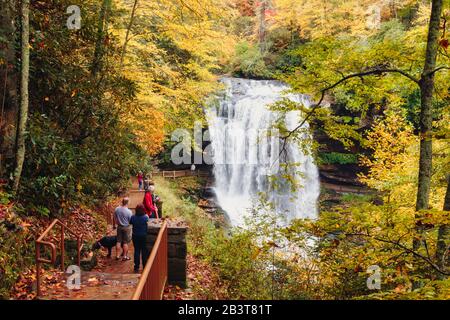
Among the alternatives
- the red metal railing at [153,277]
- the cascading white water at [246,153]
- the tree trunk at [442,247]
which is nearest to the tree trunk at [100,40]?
the red metal railing at [153,277]

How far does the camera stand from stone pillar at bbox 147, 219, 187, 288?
6993 millimetres

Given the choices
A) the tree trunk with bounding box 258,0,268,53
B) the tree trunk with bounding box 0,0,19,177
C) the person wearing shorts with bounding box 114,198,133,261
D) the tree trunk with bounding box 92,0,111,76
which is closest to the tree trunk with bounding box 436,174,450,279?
the person wearing shorts with bounding box 114,198,133,261

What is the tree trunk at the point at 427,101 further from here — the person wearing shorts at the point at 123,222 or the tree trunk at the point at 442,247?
the person wearing shorts at the point at 123,222

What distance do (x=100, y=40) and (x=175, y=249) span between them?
20.0ft

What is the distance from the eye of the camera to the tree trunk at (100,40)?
9.68m

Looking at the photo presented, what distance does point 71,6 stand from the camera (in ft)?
30.5

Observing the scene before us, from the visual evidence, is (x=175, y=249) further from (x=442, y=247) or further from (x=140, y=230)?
(x=442, y=247)

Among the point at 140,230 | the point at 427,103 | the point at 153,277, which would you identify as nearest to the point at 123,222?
the point at 140,230

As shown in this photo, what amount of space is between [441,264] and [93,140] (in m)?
8.27

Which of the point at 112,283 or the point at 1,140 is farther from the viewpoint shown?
the point at 1,140

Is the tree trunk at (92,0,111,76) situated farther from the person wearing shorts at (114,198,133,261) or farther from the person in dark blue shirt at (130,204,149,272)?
the person in dark blue shirt at (130,204,149,272)

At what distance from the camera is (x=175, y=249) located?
23.0 ft
